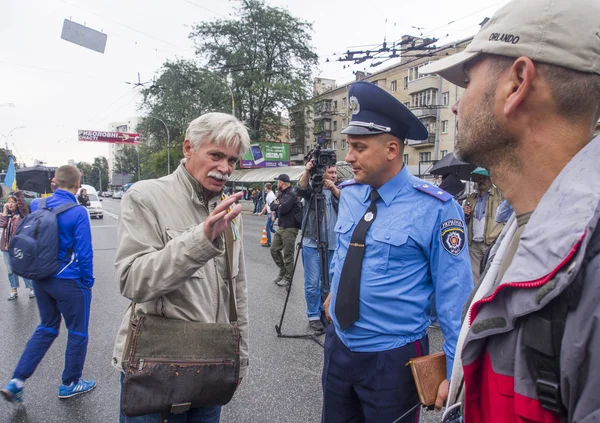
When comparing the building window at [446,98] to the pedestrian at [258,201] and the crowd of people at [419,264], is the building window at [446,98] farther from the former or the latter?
the crowd of people at [419,264]

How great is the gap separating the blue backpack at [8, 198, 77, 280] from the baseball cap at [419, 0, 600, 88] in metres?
3.47

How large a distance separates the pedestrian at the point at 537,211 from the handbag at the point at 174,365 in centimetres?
97

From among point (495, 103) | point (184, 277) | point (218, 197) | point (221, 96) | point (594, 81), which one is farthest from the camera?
point (221, 96)

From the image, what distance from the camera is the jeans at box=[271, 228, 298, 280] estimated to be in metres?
6.76

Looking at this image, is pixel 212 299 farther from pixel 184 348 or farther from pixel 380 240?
pixel 380 240

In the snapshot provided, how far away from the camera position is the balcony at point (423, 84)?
35544mm

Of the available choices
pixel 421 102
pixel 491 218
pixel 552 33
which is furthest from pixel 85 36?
pixel 421 102

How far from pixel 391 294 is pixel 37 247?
9.75 ft

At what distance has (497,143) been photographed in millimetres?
961

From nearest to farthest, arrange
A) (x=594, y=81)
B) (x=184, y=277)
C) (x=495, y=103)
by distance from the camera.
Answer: (x=594, y=81) → (x=495, y=103) → (x=184, y=277)

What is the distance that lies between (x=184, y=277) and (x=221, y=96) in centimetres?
3072

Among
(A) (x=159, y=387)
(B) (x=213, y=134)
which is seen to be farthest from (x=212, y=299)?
(B) (x=213, y=134)

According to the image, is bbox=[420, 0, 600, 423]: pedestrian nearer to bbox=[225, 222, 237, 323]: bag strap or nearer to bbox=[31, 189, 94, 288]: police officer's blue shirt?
bbox=[225, 222, 237, 323]: bag strap

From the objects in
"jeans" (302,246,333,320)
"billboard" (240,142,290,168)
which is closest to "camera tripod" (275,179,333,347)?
"jeans" (302,246,333,320)
